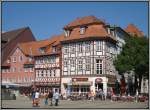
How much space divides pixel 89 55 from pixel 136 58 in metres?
6.50

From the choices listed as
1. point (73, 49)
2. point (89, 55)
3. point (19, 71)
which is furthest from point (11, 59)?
point (89, 55)

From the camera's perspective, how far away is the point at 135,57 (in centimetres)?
4469

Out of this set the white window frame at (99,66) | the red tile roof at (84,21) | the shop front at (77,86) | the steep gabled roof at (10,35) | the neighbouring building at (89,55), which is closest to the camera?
the white window frame at (99,66)

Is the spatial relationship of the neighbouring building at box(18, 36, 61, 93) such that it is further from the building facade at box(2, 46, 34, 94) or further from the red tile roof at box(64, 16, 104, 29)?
the red tile roof at box(64, 16, 104, 29)

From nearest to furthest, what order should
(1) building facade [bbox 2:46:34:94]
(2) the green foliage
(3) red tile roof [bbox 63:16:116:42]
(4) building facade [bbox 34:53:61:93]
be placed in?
1. (2) the green foliage
2. (3) red tile roof [bbox 63:16:116:42]
3. (4) building facade [bbox 34:53:61:93]
4. (1) building facade [bbox 2:46:34:94]

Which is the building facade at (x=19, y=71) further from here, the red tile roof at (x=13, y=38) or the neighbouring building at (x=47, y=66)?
the red tile roof at (x=13, y=38)

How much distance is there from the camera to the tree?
43750 mm

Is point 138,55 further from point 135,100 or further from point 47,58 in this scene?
point 47,58

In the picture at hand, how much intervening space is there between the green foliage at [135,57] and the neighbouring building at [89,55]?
2.20 meters

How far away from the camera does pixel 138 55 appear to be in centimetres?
4416

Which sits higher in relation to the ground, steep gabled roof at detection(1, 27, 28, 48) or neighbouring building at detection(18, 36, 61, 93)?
steep gabled roof at detection(1, 27, 28, 48)

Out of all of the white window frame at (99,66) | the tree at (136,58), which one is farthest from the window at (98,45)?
the tree at (136,58)

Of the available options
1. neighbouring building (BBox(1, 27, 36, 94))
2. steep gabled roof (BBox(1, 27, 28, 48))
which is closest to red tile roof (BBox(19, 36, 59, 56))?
neighbouring building (BBox(1, 27, 36, 94))

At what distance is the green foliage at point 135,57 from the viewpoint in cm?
4375
